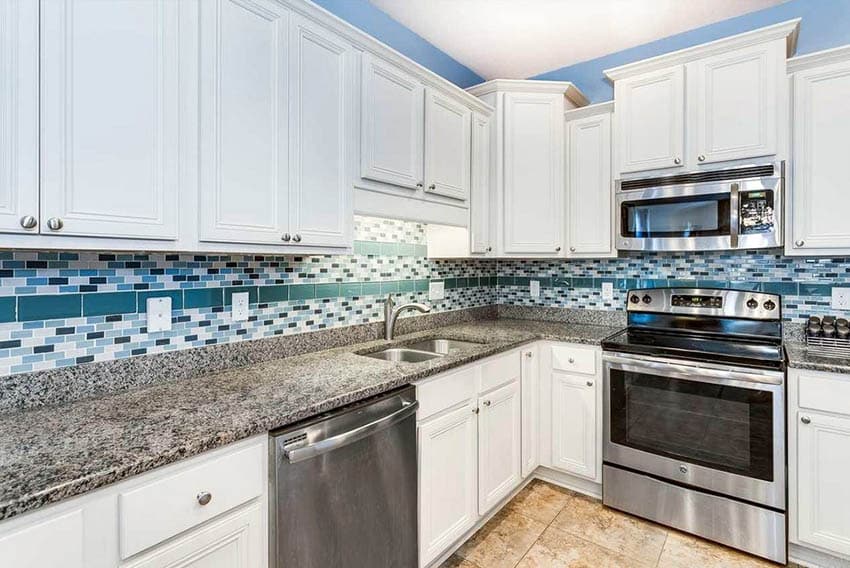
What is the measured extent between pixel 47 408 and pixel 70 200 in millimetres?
620

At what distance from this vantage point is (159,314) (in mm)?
1562

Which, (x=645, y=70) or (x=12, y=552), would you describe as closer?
(x=12, y=552)

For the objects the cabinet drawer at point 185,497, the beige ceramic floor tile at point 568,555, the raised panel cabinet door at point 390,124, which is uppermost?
the raised panel cabinet door at point 390,124

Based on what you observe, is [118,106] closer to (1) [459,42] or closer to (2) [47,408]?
(2) [47,408]

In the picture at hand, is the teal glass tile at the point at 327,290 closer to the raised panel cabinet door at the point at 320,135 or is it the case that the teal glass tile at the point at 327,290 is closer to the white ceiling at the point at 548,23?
the raised panel cabinet door at the point at 320,135

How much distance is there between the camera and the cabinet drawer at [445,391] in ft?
→ 5.82

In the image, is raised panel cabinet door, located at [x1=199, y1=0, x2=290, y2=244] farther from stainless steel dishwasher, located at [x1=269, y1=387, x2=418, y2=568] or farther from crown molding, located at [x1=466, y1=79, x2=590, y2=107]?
crown molding, located at [x1=466, y1=79, x2=590, y2=107]

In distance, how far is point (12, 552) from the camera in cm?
82

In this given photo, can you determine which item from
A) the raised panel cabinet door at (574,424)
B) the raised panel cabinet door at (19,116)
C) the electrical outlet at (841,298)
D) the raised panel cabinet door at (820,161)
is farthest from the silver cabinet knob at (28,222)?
the electrical outlet at (841,298)

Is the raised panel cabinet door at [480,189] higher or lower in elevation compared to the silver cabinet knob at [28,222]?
higher

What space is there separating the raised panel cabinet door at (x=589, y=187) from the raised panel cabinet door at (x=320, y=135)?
152cm

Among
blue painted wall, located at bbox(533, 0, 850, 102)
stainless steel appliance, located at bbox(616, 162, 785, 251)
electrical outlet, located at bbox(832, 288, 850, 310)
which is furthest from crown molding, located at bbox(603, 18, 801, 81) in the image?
electrical outlet, located at bbox(832, 288, 850, 310)

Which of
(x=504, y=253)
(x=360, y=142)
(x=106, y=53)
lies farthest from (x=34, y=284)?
(x=504, y=253)

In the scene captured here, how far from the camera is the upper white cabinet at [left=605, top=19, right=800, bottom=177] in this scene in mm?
2148
